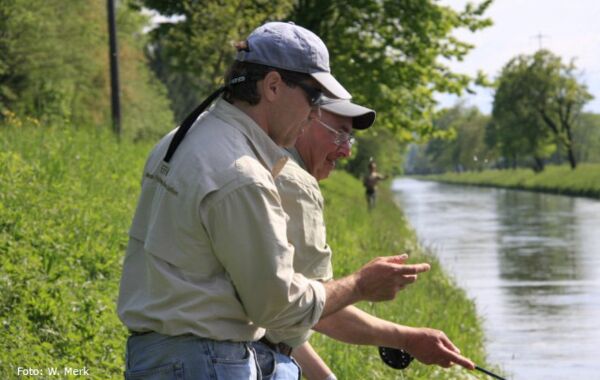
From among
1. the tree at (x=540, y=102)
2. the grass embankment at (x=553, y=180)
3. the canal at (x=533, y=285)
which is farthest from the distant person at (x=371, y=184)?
the tree at (x=540, y=102)

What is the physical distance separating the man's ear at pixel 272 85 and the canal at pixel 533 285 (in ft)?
23.2

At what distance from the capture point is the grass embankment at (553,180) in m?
60.2

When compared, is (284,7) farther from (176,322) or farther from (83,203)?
(176,322)

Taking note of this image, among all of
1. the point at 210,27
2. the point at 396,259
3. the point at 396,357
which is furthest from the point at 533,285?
the point at 396,259

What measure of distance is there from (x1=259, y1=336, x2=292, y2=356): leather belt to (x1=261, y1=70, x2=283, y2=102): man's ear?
0.80 meters

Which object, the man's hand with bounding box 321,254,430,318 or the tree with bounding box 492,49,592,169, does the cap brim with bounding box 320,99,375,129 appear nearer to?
the man's hand with bounding box 321,254,430,318

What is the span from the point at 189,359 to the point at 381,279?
688mm

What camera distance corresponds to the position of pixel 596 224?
108ft

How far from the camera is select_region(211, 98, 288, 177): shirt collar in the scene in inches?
126

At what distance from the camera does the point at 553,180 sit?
71.2 meters

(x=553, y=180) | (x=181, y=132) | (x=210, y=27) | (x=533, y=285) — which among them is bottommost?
(x=553, y=180)

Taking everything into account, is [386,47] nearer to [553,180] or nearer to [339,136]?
[339,136]

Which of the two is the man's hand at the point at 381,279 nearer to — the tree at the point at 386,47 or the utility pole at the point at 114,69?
the utility pole at the point at 114,69

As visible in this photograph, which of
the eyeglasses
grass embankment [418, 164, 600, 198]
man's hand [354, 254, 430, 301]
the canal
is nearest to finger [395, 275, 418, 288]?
man's hand [354, 254, 430, 301]
